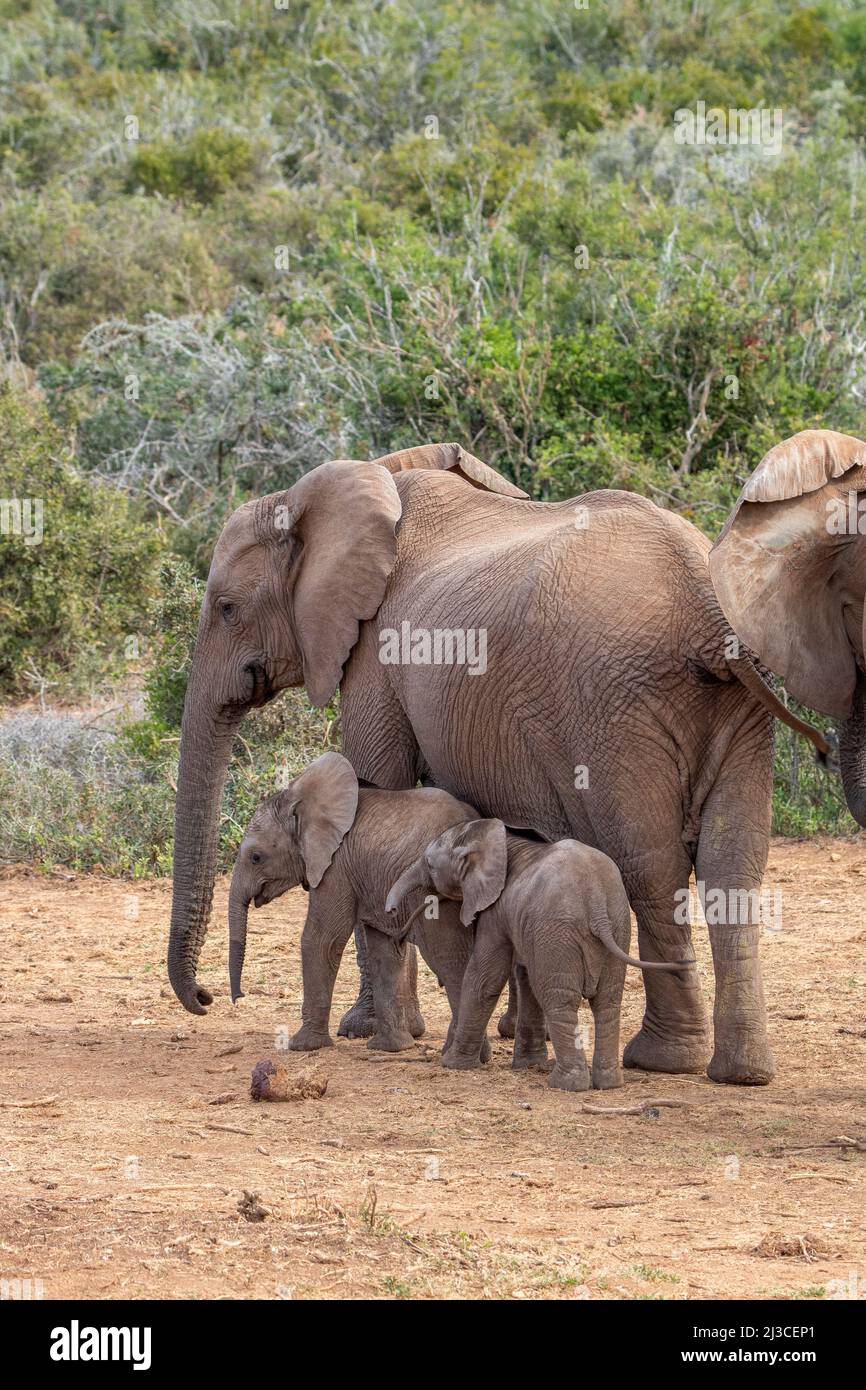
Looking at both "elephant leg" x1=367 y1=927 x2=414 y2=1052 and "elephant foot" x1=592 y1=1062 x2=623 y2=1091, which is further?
"elephant leg" x1=367 y1=927 x2=414 y2=1052

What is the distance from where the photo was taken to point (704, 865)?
231 inches

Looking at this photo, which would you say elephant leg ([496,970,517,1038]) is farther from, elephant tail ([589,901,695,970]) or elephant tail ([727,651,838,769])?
elephant tail ([727,651,838,769])

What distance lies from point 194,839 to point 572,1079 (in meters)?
2.00

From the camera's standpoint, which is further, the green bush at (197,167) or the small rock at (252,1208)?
the green bush at (197,167)

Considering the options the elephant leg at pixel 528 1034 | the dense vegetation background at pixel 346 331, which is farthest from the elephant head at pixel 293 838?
the dense vegetation background at pixel 346 331

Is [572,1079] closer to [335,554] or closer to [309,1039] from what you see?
[309,1039]

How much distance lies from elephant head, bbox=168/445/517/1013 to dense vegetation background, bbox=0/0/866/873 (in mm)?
2615

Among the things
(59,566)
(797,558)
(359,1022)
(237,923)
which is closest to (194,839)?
(237,923)

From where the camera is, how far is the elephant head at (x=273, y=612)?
689cm

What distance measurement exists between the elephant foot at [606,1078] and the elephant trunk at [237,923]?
1491mm

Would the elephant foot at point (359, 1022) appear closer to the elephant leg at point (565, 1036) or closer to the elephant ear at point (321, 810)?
the elephant ear at point (321, 810)

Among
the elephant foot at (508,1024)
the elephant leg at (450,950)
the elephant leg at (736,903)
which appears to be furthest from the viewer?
the elephant foot at (508,1024)

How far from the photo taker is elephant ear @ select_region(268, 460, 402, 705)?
6867 millimetres

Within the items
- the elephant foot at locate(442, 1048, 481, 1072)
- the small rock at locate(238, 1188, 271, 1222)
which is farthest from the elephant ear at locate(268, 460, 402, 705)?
the small rock at locate(238, 1188, 271, 1222)
